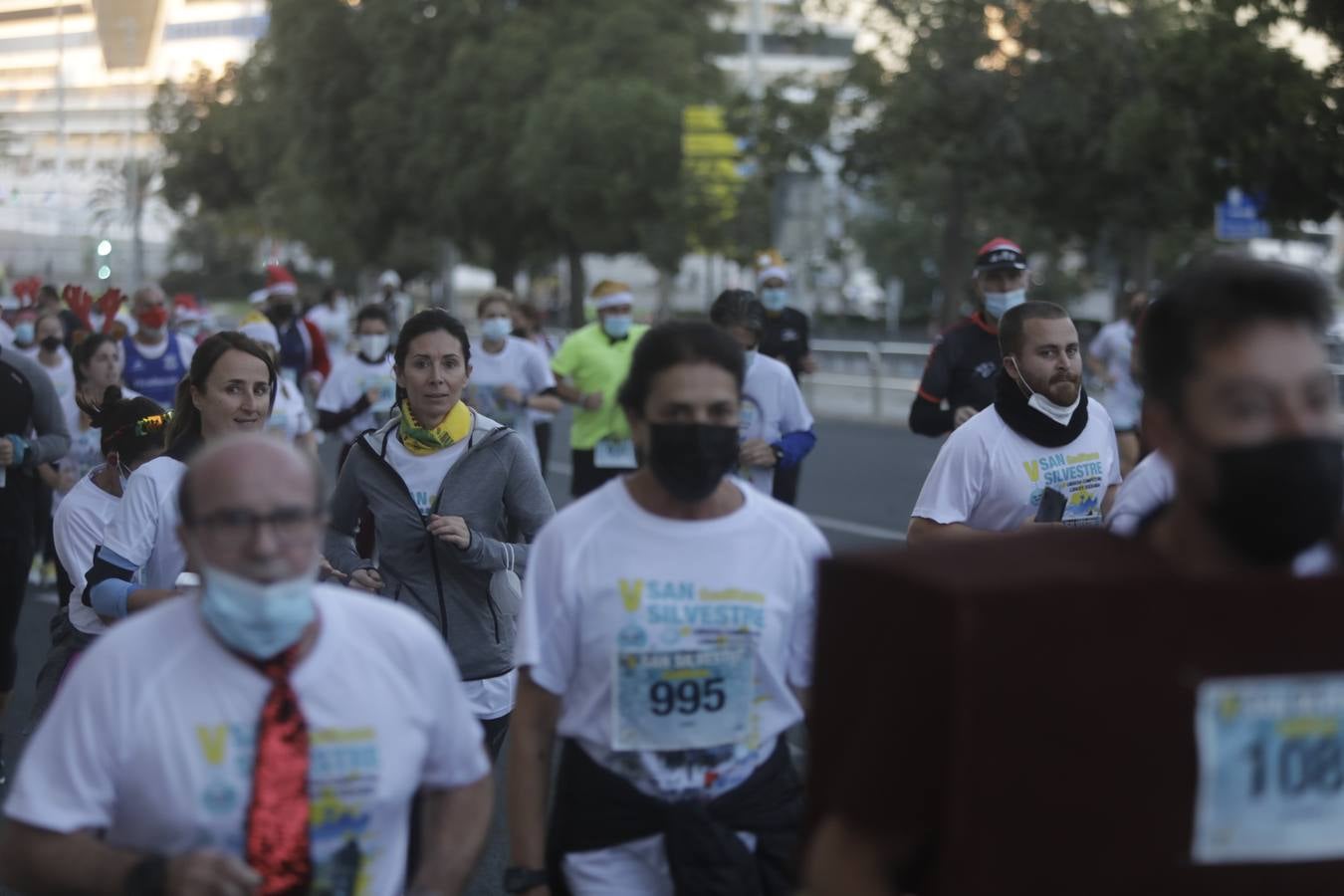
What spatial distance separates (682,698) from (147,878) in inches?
42.3

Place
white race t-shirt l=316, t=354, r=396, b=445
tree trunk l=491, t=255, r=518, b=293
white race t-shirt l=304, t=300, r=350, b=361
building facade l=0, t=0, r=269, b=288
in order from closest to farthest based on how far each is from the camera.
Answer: white race t-shirt l=316, t=354, r=396, b=445, building facade l=0, t=0, r=269, b=288, white race t-shirt l=304, t=300, r=350, b=361, tree trunk l=491, t=255, r=518, b=293

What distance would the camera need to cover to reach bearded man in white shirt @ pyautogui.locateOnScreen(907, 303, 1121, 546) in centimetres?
597

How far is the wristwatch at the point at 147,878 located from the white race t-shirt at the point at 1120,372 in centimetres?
1165

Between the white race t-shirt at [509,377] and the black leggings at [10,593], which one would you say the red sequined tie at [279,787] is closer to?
the black leggings at [10,593]

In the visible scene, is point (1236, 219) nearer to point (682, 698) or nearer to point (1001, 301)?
point (1001, 301)

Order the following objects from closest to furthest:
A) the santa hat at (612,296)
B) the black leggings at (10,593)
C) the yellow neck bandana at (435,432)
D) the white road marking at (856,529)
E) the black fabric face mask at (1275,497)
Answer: the black fabric face mask at (1275,497), the yellow neck bandana at (435,432), the black leggings at (10,593), the santa hat at (612,296), the white road marking at (856,529)

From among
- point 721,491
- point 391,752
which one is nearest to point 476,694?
point 721,491

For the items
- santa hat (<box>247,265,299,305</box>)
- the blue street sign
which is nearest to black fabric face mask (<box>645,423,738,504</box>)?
santa hat (<box>247,265,299,305</box>)

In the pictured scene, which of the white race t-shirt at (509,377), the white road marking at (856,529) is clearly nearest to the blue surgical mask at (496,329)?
the white race t-shirt at (509,377)

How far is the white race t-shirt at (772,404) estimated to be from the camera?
9453 mm

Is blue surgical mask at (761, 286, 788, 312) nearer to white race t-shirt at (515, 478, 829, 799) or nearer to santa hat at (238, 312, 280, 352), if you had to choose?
santa hat at (238, 312, 280, 352)

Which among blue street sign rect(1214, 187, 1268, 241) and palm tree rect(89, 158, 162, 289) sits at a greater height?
palm tree rect(89, 158, 162, 289)

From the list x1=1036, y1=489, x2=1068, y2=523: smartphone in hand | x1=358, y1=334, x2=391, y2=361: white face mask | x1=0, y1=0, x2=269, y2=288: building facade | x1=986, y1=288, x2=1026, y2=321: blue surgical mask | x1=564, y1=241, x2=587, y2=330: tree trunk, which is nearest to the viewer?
x1=1036, y1=489, x2=1068, y2=523: smartphone in hand

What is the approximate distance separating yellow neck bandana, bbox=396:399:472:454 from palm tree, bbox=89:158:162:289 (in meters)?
46.2
